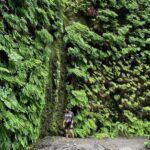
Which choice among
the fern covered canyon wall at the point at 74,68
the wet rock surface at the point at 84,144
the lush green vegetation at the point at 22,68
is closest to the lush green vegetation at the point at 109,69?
the fern covered canyon wall at the point at 74,68

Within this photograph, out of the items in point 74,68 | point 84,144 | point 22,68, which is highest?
point 74,68

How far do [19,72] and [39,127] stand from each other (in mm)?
2288

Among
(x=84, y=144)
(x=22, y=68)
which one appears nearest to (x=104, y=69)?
(x=84, y=144)

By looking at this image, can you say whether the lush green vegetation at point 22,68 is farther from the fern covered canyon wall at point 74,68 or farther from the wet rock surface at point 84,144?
the wet rock surface at point 84,144

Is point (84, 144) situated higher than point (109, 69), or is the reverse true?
point (109, 69)

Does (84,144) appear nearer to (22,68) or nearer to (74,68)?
(22,68)

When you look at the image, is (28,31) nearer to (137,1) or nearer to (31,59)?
(31,59)

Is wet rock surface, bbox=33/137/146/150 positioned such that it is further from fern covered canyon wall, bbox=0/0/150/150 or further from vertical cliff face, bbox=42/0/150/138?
vertical cliff face, bbox=42/0/150/138

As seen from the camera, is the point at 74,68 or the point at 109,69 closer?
the point at 74,68

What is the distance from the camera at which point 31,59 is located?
380 inches

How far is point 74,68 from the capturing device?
12688 millimetres

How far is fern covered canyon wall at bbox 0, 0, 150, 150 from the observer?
878 centimetres

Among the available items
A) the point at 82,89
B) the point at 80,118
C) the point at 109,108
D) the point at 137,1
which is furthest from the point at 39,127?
the point at 137,1

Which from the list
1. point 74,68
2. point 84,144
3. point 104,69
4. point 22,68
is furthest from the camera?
point 104,69
